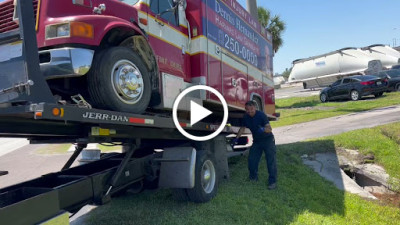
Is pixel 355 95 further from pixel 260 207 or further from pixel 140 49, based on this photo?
pixel 140 49

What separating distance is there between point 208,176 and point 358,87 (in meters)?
17.0

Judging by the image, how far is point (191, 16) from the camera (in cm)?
579

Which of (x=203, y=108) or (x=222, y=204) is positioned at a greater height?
(x=203, y=108)

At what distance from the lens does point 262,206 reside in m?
5.42

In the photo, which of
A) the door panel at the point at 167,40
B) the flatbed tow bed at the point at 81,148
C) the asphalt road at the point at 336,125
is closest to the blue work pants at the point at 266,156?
the flatbed tow bed at the point at 81,148

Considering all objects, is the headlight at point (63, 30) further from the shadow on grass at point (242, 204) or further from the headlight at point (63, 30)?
the shadow on grass at point (242, 204)

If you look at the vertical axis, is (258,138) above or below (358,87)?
below

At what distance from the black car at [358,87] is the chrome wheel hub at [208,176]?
54.9 ft

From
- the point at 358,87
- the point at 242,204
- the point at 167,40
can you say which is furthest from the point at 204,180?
the point at 358,87

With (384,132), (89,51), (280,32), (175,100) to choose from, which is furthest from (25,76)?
(280,32)

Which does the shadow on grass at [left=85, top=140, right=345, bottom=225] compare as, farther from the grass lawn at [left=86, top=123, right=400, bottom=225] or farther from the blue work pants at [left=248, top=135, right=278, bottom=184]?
the blue work pants at [left=248, top=135, right=278, bottom=184]

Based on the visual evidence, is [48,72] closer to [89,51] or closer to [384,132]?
[89,51]

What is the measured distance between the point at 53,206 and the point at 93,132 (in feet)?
2.92
